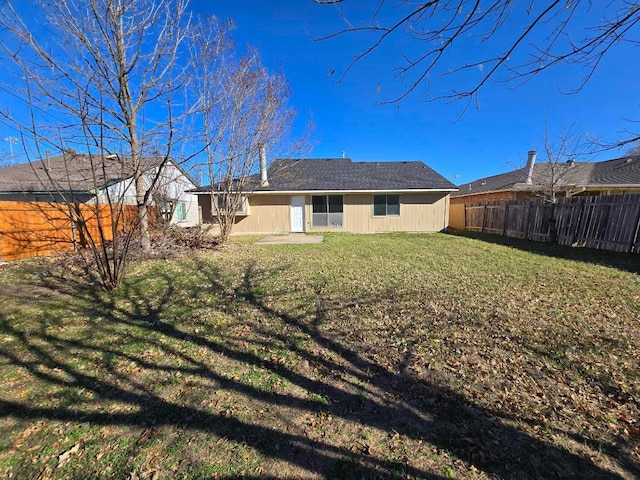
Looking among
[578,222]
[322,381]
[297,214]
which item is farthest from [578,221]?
[297,214]

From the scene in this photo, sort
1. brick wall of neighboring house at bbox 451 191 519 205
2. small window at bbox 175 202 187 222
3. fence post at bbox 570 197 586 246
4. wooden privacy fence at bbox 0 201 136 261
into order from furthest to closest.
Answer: small window at bbox 175 202 187 222 < brick wall of neighboring house at bbox 451 191 519 205 < fence post at bbox 570 197 586 246 < wooden privacy fence at bbox 0 201 136 261

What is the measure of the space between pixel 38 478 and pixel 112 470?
1.37 ft

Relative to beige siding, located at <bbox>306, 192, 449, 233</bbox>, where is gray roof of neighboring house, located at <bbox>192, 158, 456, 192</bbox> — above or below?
above

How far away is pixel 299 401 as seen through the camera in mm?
2293

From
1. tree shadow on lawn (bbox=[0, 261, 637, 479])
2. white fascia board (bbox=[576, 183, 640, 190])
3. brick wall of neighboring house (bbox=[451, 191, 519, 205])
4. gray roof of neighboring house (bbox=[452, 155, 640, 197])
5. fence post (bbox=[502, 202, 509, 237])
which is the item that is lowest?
tree shadow on lawn (bbox=[0, 261, 637, 479])

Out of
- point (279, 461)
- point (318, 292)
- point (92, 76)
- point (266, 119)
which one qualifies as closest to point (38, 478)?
point (279, 461)

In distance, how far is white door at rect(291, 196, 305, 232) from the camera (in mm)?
14312

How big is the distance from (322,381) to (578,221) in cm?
1082

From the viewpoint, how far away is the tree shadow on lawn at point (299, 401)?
1747 millimetres

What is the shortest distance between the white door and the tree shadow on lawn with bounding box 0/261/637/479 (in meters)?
10.7

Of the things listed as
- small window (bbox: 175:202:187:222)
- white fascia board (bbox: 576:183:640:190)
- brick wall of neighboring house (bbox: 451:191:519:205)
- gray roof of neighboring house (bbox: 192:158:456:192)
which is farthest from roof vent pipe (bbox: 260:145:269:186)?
white fascia board (bbox: 576:183:640:190)

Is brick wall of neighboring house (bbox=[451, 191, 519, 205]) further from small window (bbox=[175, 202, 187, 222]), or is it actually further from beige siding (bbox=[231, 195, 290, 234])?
small window (bbox=[175, 202, 187, 222])

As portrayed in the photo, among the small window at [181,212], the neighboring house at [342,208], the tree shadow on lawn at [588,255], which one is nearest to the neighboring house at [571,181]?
the neighboring house at [342,208]

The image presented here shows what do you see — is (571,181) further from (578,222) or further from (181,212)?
(181,212)
